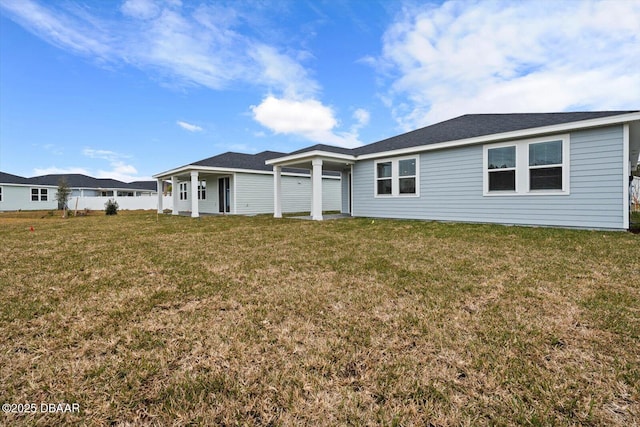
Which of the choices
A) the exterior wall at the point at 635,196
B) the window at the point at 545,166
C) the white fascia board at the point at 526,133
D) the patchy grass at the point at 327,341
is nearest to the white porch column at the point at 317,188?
the white fascia board at the point at 526,133

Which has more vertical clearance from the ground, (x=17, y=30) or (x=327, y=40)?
(x=327, y=40)

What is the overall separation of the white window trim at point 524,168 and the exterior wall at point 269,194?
37.7 ft

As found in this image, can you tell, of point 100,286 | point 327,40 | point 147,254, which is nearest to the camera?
point 100,286

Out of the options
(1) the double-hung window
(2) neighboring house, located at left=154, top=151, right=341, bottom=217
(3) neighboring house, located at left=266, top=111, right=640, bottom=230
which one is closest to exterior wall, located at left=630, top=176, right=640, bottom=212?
(3) neighboring house, located at left=266, top=111, right=640, bottom=230

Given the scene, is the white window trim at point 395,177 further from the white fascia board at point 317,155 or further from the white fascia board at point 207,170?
the white fascia board at point 207,170

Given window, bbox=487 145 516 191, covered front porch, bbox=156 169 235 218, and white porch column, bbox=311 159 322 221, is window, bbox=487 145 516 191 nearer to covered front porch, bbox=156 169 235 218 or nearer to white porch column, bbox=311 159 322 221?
white porch column, bbox=311 159 322 221

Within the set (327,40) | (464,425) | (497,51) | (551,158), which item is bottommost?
(464,425)

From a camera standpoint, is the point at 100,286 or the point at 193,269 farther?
→ the point at 193,269

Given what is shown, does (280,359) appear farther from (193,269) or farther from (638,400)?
(193,269)

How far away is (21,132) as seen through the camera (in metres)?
21.9

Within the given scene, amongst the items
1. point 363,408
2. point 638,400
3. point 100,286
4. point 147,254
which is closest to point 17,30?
point 147,254

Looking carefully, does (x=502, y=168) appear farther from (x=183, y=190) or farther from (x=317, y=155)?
(x=183, y=190)

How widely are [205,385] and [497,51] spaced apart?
42.8 feet

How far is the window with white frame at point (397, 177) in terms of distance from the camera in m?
10.9
